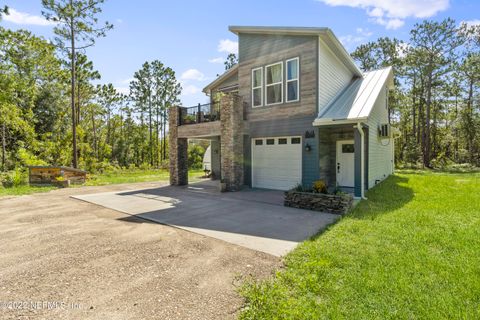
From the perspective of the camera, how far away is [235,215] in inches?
268

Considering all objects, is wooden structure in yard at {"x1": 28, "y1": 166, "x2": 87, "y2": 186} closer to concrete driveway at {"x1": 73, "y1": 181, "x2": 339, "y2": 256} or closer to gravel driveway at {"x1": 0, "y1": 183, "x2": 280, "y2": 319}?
concrete driveway at {"x1": 73, "y1": 181, "x2": 339, "y2": 256}

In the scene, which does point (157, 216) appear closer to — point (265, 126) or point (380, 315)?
point (380, 315)

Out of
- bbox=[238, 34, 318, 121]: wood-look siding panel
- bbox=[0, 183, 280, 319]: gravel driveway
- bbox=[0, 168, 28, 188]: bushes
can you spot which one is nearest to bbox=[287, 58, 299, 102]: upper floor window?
bbox=[238, 34, 318, 121]: wood-look siding panel

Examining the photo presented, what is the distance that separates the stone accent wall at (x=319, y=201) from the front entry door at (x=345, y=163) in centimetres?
406

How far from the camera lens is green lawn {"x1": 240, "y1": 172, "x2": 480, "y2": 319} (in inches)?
104

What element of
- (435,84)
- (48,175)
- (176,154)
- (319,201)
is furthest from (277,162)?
(435,84)

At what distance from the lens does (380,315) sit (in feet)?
8.37

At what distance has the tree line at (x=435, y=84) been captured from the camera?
21375 mm

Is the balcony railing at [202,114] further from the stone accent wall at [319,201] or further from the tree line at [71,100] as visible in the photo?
the tree line at [71,100]

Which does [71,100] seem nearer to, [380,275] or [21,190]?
[21,190]

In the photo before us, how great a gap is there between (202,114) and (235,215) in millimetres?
7108

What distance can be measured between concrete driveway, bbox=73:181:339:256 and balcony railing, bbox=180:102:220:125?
158 inches

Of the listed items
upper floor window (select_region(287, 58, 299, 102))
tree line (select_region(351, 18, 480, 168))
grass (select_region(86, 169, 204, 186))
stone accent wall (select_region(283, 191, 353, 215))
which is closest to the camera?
stone accent wall (select_region(283, 191, 353, 215))

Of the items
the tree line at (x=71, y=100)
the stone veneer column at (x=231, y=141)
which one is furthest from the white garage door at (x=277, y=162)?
the tree line at (x=71, y=100)
